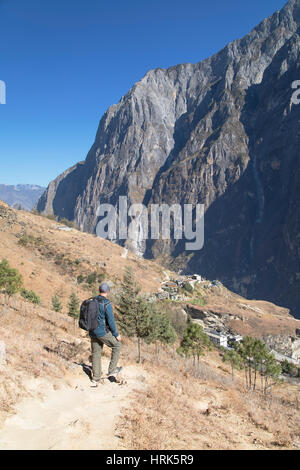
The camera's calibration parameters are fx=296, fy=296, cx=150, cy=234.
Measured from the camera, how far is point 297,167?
160000 mm

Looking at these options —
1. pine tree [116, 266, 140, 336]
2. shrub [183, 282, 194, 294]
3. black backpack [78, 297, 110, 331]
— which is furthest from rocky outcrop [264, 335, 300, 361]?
black backpack [78, 297, 110, 331]

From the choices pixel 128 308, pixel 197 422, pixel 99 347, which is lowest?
pixel 128 308

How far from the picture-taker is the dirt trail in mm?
4605

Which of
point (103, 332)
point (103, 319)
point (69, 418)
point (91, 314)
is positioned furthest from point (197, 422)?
point (91, 314)

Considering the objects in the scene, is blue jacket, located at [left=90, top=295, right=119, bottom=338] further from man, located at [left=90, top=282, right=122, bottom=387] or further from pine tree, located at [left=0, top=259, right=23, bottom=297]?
pine tree, located at [left=0, top=259, right=23, bottom=297]

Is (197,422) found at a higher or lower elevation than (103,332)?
lower

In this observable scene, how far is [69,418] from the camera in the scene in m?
5.53

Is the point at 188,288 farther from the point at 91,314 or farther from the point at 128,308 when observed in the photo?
the point at 91,314

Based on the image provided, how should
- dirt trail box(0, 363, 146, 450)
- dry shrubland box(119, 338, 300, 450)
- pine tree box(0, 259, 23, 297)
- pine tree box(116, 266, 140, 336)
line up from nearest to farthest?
dirt trail box(0, 363, 146, 450) → dry shrubland box(119, 338, 300, 450) → pine tree box(116, 266, 140, 336) → pine tree box(0, 259, 23, 297)

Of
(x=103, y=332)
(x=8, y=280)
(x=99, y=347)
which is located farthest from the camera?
(x=8, y=280)

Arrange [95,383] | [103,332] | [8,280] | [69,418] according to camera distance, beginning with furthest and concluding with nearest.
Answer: [8,280]
[95,383]
[103,332]
[69,418]

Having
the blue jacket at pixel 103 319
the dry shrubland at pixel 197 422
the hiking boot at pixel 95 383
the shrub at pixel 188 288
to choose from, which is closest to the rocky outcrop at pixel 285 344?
the shrub at pixel 188 288

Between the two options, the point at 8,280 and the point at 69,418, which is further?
the point at 8,280
